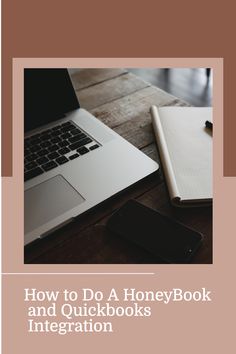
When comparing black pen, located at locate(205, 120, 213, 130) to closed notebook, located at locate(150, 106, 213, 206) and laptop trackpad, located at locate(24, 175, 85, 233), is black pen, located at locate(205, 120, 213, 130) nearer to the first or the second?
closed notebook, located at locate(150, 106, 213, 206)

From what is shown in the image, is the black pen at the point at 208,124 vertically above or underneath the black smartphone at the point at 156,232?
above

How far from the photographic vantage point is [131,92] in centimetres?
80

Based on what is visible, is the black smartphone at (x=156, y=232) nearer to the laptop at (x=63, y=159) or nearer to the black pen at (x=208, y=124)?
the laptop at (x=63, y=159)

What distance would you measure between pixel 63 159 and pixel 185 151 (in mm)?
208

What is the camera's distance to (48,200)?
497 millimetres

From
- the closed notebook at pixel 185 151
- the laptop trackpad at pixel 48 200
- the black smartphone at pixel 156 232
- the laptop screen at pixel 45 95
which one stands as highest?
the laptop screen at pixel 45 95

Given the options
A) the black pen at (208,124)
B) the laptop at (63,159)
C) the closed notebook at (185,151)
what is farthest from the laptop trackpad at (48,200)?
the black pen at (208,124)

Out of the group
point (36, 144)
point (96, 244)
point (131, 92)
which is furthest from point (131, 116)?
point (96, 244)

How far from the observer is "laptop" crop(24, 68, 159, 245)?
484 millimetres

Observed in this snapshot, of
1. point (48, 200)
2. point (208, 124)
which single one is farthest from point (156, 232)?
point (208, 124)

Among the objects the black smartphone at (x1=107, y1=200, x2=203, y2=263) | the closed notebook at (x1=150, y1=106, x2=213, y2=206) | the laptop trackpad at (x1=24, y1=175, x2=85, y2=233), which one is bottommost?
the black smartphone at (x1=107, y1=200, x2=203, y2=263)

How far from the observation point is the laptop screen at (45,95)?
624 mm

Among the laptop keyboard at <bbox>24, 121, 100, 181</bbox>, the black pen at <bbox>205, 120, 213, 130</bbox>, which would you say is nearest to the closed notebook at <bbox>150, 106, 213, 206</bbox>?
the black pen at <bbox>205, 120, 213, 130</bbox>

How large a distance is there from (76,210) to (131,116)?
30 cm
